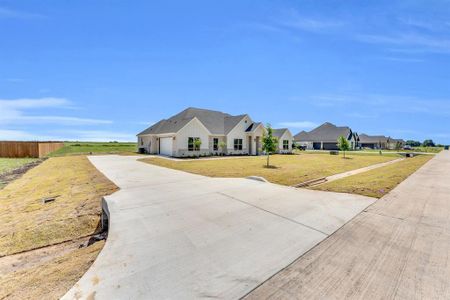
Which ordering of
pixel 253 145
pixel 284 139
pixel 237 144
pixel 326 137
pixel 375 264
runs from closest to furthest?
pixel 375 264, pixel 237 144, pixel 253 145, pixel 284 139, pixel 326 137

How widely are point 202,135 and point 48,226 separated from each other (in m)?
21.6

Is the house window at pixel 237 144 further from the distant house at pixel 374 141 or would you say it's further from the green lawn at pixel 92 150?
the distant house at pixel 374 141

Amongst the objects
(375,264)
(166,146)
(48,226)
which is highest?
(166,146)

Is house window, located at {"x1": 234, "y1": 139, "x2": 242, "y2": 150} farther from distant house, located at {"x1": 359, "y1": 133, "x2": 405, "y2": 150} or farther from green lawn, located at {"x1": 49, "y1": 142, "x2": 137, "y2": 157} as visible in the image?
distant house, located at {"x1": 359, "y1": 133, "x2": 405, "y2": 150}

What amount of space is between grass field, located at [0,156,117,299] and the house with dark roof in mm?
14783

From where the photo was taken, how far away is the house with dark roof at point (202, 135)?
83.2 ft

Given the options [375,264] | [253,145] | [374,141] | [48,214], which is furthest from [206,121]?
[374,141]

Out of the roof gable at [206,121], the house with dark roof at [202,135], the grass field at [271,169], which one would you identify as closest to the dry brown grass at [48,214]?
the grass field at [271,169]

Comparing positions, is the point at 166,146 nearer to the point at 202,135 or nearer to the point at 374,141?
the point at 202,135

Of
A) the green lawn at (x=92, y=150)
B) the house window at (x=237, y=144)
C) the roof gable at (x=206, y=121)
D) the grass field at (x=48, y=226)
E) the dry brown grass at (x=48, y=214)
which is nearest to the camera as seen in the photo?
the grass field at (x=48, y=226)

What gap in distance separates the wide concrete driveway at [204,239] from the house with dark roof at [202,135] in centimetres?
1786

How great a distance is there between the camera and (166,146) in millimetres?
26984

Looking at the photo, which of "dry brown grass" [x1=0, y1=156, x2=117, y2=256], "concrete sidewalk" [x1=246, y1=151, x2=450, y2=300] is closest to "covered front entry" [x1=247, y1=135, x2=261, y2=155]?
"dry brown grass" [x1=0, y1=156, x2=117, y2=256]

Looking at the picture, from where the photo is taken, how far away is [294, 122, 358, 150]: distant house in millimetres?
54500
